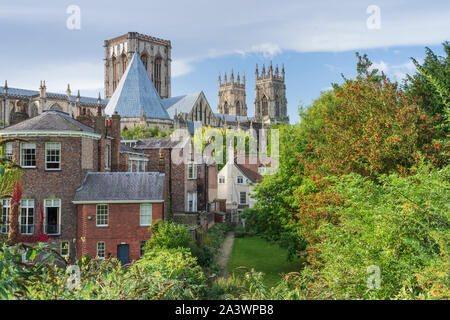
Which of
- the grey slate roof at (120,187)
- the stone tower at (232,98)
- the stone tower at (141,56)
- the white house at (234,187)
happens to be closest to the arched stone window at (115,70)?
the stone tower at (141,56)

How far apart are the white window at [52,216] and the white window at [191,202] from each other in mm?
13349

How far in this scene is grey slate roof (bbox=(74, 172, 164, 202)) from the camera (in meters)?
27.2

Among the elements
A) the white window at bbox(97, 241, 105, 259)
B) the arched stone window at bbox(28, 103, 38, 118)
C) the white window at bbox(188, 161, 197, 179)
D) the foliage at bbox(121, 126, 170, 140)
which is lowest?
the white window at bbox(97, 241, 105, 259)

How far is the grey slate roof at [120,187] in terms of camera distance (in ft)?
89.1

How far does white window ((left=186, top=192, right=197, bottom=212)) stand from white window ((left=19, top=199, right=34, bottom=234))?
1450 centimetres

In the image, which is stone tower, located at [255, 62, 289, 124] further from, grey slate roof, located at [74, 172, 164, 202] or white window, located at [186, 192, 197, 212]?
grey slate roof, located at [74, 172, 164, 202]

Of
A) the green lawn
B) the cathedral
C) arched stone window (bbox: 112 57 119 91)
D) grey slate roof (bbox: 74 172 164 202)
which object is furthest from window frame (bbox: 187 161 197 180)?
arched stone window (bbox: 112 57 119 91)

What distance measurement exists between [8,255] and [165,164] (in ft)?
101

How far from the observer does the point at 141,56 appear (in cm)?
12312

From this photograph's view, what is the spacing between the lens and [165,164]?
37.4 m

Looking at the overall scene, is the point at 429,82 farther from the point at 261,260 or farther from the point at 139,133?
the point at 139,133

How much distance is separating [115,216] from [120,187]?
191 centimetres
